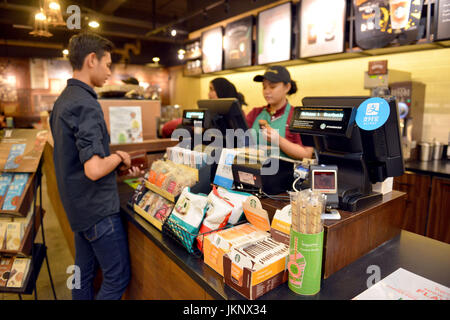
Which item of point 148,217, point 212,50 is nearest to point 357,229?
point 148,217

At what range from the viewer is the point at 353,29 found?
12.0ft

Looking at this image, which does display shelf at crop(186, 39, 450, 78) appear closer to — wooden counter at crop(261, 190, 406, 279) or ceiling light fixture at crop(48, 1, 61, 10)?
wooden counter at crop(261, 190, 406, 279)

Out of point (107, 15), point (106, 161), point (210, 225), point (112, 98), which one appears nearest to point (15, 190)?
point (106, 161)

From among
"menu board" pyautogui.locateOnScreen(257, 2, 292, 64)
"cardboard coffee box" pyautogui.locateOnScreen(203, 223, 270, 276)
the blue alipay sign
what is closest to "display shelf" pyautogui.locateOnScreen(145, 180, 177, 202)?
"cardboard coffee box" pyautogui.locateOnScreen(203, 223, 270, 276)

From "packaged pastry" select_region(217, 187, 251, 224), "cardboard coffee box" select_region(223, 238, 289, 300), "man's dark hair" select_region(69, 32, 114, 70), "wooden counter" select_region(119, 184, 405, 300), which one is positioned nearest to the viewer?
"cardboard coffee box" select_region(223, 238, 289, 300)

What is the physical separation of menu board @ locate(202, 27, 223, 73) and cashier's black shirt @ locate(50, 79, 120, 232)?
14.7 ft

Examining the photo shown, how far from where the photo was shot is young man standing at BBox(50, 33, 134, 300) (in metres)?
1.54

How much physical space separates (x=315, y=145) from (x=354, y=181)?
0.23 metres

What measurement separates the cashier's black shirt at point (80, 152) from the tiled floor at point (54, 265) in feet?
4.85

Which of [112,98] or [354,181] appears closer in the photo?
[354,181]

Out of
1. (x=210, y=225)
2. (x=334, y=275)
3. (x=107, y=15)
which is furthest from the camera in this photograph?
(x=107, y=15)

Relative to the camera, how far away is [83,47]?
1.67 m

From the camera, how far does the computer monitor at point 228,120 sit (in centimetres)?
174
